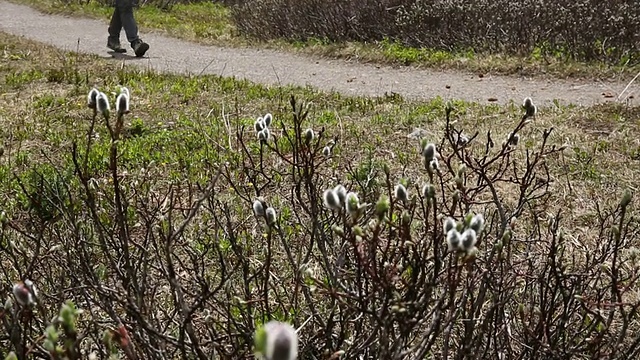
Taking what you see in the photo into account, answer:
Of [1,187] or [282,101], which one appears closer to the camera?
[1,187]

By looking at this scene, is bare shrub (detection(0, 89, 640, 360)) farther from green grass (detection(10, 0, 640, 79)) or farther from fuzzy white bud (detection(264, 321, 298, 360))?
green grass (detection(10, 0, 640, 79))

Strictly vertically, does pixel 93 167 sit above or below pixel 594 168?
below

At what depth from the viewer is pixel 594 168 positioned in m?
4.12

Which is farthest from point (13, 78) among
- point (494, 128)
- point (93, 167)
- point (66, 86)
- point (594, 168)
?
point (594, 168)

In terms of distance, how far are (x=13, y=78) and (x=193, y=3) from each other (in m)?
12.3

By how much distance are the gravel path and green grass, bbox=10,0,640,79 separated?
0.19m

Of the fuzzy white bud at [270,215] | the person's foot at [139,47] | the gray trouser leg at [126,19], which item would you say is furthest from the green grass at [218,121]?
the gray trouser leg at [126,19]

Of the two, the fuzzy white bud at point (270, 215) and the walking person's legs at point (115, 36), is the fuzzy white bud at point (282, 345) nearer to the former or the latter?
the fuzzy white bud at point (270, 215)

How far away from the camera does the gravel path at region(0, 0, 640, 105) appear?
730 centimetres

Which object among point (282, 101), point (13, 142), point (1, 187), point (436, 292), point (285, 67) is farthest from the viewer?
point (285, 67)

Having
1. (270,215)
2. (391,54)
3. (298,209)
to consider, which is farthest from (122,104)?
(391,54)

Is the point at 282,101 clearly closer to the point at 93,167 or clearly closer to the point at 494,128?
the point at 494,128

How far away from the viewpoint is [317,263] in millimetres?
2961

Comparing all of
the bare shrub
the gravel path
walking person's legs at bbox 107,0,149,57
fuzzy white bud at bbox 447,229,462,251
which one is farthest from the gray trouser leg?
fuzzy white bud at bbox 447,229,462,251
